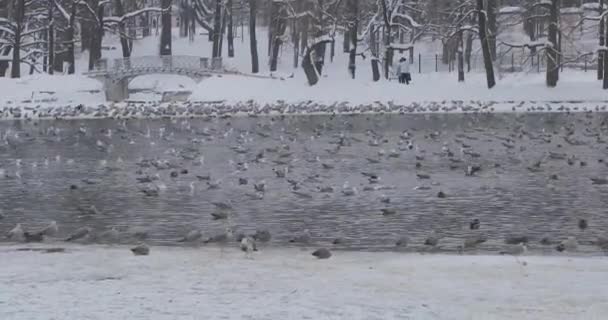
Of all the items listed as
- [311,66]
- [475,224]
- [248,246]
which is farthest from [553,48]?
[248,246]

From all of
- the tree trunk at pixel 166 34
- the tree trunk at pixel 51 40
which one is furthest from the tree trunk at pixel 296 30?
the tree trunk at pixel 51 40

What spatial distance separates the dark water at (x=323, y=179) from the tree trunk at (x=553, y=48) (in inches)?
393

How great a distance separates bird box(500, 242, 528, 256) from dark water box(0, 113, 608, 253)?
34 centimetres

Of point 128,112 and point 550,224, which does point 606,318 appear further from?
point 128,112

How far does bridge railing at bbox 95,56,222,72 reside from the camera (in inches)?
2137

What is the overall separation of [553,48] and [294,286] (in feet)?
135

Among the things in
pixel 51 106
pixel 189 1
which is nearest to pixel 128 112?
pixel 51 106

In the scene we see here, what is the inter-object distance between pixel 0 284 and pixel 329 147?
66.1 feet

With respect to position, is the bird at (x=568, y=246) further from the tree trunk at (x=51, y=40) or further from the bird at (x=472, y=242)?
the tree trunk at (x=51, y=40)

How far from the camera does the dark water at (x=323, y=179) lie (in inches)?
659

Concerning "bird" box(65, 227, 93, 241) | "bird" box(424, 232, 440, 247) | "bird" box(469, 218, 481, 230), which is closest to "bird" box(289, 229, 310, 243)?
"bird" box(424, 232, 440, 247)

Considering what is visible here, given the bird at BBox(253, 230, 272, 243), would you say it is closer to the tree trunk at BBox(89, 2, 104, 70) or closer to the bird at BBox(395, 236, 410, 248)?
the bird at BBox(395, 236, 410, 248)

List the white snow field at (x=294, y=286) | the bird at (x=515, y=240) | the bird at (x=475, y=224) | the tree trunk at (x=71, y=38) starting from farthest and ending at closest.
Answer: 1. the tree trunk at (x=71, y=38)
2. the bird at (x=475, y=224)
3. the bird at (x=515, y=240)
4. the white snow field at (x=294, y=286)

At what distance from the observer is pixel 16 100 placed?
50.1 m
